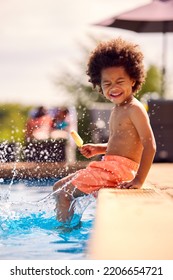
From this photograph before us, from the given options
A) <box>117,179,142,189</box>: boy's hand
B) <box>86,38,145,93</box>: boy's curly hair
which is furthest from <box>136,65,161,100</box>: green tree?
<box>117,179,142,189</box>: boy's hand

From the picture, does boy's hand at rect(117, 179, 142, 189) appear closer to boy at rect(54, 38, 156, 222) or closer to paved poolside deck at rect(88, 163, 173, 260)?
boy at rect(54, 38, 156, 222)

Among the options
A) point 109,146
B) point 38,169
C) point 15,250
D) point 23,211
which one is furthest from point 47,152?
point 15,250

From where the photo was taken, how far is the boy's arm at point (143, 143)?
3865 millimetres

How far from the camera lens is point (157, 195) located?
A: 3486 millimetres

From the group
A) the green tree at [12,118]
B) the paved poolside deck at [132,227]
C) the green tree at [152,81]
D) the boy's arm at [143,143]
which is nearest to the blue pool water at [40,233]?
the paved poolside deck at [132,227]

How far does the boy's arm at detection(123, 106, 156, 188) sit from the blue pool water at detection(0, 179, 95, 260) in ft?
1.50

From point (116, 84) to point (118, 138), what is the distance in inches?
12.7

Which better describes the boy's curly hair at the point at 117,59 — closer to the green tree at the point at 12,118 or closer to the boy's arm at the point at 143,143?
the boy's arm at the point at 143,143

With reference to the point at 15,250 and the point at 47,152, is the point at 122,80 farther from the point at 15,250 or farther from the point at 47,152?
the point at 47,152

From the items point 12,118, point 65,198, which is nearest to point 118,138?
point 65,198

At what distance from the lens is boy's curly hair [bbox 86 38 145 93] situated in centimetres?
428

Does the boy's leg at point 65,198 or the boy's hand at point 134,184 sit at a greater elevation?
the boy's hand at point 134,184

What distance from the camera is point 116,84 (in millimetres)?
4180
